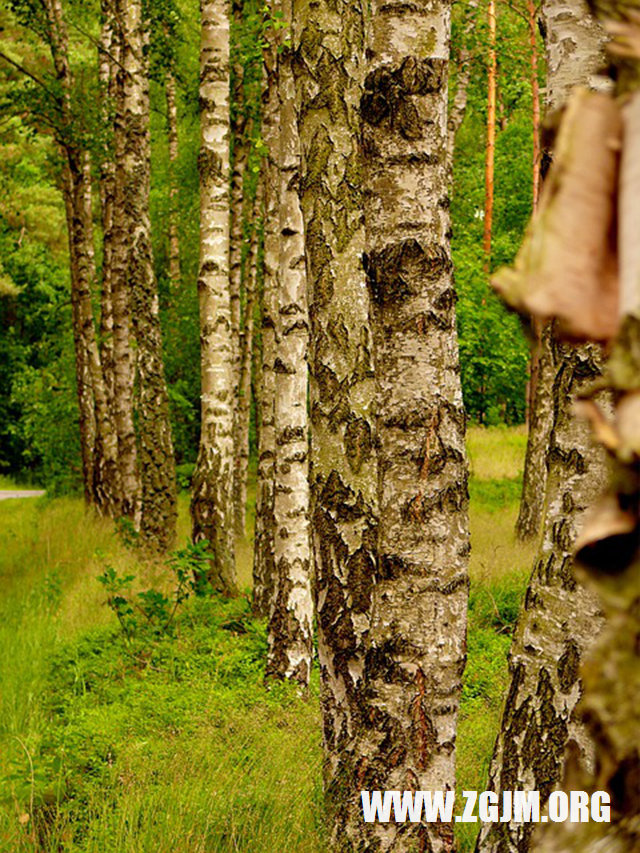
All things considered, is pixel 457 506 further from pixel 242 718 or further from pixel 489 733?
pixel 242 718

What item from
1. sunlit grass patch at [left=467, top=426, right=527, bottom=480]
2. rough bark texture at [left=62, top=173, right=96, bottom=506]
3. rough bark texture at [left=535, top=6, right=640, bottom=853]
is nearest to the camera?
rough bark texture at [left=535, top=6, right=640, bottom=853]

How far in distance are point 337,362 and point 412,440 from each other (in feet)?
3.81

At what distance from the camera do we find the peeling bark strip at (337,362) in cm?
409

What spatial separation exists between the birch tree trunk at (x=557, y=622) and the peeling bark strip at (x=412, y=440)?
252mm

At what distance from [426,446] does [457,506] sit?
0.23 m

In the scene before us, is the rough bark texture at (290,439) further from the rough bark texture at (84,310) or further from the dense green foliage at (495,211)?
the rough bark texture at (84,310)

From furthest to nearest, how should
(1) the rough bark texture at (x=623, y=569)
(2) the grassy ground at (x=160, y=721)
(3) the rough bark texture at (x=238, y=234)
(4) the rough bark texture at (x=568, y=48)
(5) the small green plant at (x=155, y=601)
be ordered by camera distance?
1. (3) the rough bark texture at (x=238, y=234)
2. (5) the small green plant at (x=155, y=601)
3. (2) the grassy ground at (x=160, y=721)
4. (4) the rough bark texture at (x=568, y=48)
5. (1) the rough bark texture at (x=623, y=569)

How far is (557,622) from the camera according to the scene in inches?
114

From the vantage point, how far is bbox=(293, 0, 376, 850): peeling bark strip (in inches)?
161

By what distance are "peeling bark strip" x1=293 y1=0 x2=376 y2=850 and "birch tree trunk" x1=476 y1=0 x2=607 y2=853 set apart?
44.9 inches

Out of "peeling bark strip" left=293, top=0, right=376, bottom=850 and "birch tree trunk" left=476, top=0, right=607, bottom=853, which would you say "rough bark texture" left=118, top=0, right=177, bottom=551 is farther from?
"birch tree trunk" left=476, top=0, right=607, bottom=853

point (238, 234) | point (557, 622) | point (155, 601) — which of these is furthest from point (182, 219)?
point (557, 622)

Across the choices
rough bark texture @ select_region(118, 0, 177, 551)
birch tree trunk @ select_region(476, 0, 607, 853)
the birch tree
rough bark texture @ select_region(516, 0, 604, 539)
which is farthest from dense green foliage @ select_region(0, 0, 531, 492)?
the birch tree

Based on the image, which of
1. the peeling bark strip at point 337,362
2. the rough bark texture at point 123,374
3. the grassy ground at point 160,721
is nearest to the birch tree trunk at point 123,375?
the rough bark texture at point 123,374
